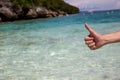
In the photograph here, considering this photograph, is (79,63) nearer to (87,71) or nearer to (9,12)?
(87,71)

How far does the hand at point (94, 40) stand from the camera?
6.73ft

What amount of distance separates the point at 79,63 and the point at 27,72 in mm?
1433

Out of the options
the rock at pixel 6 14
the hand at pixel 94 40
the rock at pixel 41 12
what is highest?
the hand at pixel 94 40

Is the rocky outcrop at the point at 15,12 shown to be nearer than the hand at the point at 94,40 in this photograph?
No

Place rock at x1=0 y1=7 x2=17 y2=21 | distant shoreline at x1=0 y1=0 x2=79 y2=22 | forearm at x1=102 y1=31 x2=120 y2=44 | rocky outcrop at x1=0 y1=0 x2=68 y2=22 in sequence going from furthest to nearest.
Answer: distant shoreline at x1=0 y1=0 x2=79 y2=22 → rocky outcrop at x1=0 y1=0 x2=68 y2=22 → rock at x1=0 y1=7 x2=17 y2=21 → forearm at x1=102 y1=31 x2=120 y2=44

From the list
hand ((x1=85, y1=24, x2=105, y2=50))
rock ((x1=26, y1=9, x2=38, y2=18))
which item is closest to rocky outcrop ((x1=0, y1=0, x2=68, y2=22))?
rock ((x1=26, y1=9, x2=38, y2=18))

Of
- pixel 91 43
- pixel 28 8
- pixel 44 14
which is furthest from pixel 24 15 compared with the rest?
pixel 91 43

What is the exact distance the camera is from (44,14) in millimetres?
71250

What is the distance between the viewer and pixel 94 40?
2.09 meters

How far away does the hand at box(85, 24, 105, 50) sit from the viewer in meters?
2.05

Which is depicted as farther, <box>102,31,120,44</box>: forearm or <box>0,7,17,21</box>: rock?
<box>0,7,17,21</box>: rock

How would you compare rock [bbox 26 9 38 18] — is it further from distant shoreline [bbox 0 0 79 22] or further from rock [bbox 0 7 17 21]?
rock [bbox 0 7 17 21]

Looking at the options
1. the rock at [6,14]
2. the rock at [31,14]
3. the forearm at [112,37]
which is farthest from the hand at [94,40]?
the rock at [31,14]

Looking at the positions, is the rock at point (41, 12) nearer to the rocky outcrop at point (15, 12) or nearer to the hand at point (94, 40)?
the rocky outcrop at point (15, 12)
